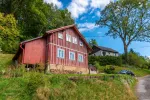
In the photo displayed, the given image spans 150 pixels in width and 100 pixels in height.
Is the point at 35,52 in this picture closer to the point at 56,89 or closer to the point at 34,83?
the point at 56,89

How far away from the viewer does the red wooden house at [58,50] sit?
2558 centimetres

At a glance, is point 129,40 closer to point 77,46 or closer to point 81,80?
point 77,46

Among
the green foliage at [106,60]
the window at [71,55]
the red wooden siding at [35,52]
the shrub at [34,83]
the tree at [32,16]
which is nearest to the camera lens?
the shrub at [34,83]

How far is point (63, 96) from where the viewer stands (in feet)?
42.6

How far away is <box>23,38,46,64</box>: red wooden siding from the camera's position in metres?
25.1

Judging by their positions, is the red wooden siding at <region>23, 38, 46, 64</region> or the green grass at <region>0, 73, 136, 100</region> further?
the red wooden siding at <region>23, 38, 46, 64</region>

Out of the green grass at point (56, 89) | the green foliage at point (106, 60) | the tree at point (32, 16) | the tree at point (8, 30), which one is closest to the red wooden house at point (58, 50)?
the tree at point (8, 30)

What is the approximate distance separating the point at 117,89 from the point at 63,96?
6.18 meters

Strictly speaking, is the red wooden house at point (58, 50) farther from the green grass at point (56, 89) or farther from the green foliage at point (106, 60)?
the green foliage at point (106, 60)

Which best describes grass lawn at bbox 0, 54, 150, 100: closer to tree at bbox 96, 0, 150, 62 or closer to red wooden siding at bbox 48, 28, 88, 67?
red wooden siding at bbox 48, 28, 88, 67

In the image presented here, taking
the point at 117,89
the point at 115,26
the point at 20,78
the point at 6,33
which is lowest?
the point at 117,89

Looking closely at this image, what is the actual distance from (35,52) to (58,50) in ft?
11.2

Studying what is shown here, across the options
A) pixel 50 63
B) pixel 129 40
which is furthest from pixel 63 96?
pixel 129 40

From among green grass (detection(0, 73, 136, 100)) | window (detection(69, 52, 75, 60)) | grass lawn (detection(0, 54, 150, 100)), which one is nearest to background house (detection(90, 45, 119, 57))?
window (detection(69, 52, 75, 60))
